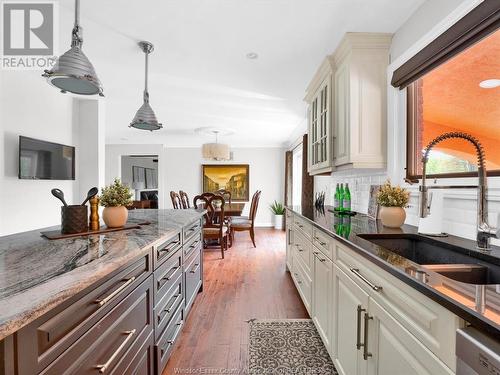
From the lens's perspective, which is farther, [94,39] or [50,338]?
[94,39]

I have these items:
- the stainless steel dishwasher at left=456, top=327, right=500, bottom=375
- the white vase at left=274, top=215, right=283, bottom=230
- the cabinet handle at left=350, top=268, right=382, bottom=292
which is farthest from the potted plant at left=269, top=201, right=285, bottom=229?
the stainless steel dishwasher at left=456, top=327, right=500, bottom=375

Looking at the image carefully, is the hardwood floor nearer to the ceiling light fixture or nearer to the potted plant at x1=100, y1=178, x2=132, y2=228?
the potted plant at x1=100, y1=178, x2=132, y2=228

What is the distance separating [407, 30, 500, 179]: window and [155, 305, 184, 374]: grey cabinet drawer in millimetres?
1979

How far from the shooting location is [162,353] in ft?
5.09

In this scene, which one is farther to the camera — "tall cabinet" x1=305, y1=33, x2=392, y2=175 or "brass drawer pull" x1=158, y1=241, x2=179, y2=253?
"tall cabinet" x1=305, y1=33, x2=392, y2=175

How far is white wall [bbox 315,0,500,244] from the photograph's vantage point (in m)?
1.37

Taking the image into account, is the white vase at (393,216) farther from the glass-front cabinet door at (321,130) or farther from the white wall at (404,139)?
the glass-front cabinet door at (321,130)

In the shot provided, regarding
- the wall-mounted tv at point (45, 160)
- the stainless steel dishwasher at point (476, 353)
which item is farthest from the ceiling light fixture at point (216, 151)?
the stainless steel dishwasher at point (476, 353)

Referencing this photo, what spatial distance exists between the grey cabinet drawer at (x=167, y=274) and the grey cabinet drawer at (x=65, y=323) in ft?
1.26

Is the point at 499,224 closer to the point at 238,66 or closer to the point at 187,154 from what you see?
the point at 238,66

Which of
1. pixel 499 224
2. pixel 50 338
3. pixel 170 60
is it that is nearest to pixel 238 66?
pixel 170 60

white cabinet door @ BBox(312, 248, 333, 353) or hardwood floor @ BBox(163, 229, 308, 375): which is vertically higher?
white cabinet door @ BBox(312, 248, 333, 353)

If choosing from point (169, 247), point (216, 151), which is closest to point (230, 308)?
point (169, 247)

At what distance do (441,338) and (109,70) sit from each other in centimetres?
342
